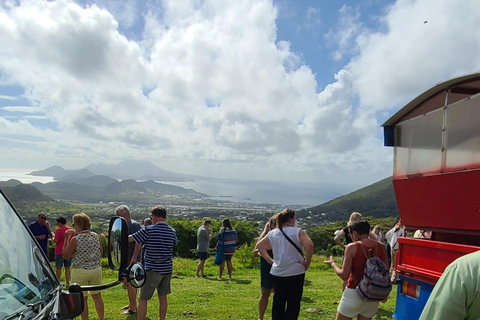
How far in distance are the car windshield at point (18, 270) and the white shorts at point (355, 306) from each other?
128 inches

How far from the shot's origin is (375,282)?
4.37m

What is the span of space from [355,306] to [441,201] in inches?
58.7

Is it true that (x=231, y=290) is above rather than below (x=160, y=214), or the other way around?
below

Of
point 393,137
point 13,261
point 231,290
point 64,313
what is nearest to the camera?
point 13,261

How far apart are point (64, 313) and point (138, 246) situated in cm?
392

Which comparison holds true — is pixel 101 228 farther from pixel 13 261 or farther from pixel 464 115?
pixel 464 115

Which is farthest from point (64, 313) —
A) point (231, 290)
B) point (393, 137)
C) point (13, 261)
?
point (231, 290)

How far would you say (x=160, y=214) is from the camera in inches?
237

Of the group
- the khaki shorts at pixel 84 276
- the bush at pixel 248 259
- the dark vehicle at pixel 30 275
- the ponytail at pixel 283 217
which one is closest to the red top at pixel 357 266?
the ponytail at pixel 283 217

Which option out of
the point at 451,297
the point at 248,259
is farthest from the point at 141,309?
the point at 248,259

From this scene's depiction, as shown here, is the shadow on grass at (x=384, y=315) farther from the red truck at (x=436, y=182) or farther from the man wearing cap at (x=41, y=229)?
the man wearing cap at (x=41, y=229)

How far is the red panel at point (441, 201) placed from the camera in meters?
3.73

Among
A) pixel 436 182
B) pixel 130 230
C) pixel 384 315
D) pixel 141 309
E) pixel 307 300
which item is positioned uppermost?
pixel 436 182

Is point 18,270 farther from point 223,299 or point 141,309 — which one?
point 223,299
